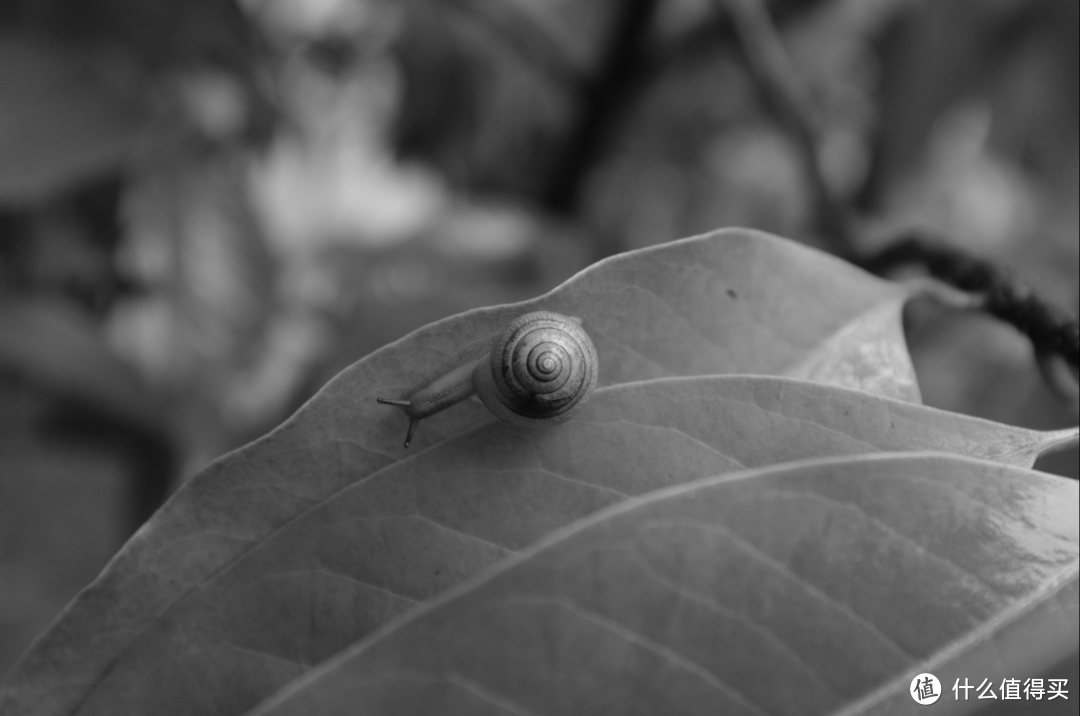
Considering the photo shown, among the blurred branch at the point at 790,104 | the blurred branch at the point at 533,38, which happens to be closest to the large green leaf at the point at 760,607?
the blurred branch at the point at 790,104

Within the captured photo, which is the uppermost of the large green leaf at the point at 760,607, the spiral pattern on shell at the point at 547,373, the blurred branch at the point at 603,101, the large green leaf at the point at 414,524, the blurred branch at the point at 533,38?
the blurred branch at the point at 533,38

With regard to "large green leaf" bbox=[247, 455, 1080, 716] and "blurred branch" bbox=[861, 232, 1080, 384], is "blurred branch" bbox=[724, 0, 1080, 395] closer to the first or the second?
"blurred branch" bbox=[861, 232, 1080, 384]

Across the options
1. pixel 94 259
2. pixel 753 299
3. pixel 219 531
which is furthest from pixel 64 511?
pixel 753 299

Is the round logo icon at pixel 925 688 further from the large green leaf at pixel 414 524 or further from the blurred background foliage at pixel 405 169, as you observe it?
the blurred background foliage at pixel 405 169

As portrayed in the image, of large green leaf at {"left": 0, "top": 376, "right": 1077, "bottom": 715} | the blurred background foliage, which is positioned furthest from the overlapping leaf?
the blurred background foliage

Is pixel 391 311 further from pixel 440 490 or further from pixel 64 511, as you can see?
pixel 64 511

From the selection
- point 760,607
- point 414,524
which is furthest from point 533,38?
point 760,607

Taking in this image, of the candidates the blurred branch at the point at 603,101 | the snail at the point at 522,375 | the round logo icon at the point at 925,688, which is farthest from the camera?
the blurred branch at the point at 603,101
